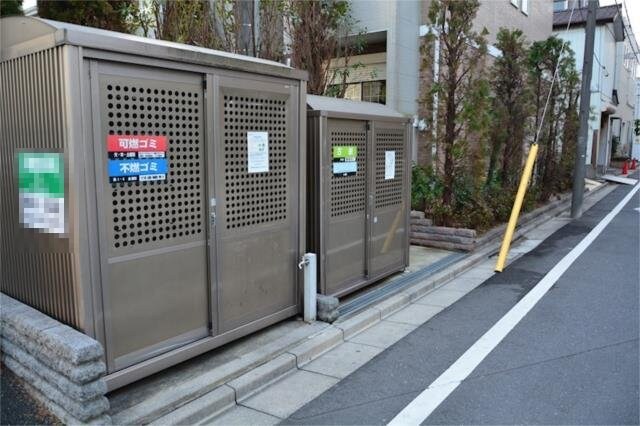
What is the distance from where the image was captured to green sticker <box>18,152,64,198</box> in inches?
127

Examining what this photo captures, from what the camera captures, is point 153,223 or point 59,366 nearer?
point 59,366

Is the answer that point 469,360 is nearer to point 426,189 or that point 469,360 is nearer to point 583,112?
point 426,189

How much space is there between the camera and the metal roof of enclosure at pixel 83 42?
3.09 metres

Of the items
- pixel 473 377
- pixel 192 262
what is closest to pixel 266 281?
pixel 192 262

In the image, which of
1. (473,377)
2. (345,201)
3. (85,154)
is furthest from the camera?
(345,201)

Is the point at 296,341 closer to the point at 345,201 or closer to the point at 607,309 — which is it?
the point at 345,201

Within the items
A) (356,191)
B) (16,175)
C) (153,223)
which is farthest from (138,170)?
(356,191)

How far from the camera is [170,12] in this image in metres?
7.53

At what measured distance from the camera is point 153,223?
367 cm

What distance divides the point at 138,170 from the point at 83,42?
872mm

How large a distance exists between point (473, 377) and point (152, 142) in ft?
10.2

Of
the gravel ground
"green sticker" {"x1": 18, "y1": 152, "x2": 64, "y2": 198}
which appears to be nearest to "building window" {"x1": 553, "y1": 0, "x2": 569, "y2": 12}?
"green sticker" {"x1": 18, "y1": 152, "x2": 64, "y2": 198}

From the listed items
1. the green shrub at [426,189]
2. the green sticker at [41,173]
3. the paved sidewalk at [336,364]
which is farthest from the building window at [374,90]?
the green sticker at [41,173]

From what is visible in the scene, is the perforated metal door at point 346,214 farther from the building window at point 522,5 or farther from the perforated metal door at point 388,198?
the building window at point 522,5
